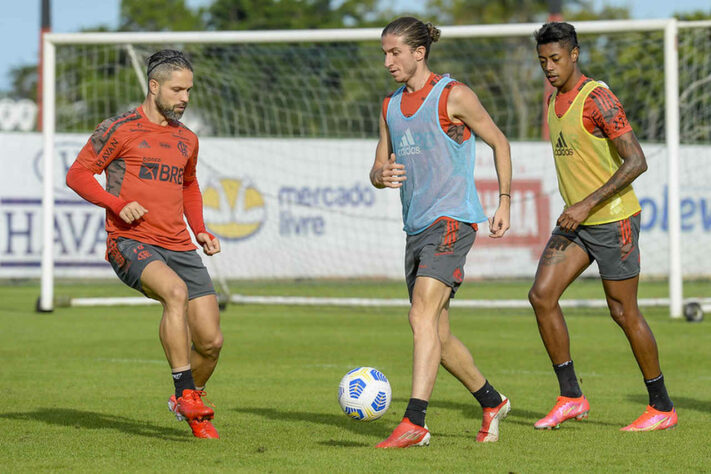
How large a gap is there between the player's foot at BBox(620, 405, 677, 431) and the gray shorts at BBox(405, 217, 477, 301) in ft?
4.83

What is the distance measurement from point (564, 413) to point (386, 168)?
1884 millimetres

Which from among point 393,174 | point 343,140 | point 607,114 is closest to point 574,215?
point 607,114

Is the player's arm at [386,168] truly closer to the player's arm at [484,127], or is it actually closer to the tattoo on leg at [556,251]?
the player's arm at [484,127]

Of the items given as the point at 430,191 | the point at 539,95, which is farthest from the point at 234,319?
the point at 430,191

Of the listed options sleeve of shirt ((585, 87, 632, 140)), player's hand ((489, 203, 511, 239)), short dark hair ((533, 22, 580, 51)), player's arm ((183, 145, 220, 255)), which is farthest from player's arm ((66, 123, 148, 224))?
sleeve of shirt ((585, 87, 632, 140))

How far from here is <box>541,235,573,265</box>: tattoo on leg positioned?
268 inches

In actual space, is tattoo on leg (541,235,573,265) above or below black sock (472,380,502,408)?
above

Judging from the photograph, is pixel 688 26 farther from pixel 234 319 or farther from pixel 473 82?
pixel 234 319

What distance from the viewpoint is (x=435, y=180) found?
6.06 m

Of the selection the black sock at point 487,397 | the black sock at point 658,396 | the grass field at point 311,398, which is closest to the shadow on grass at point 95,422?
the grass field at point 311,398

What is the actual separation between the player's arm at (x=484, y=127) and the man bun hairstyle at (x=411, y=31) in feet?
1.04

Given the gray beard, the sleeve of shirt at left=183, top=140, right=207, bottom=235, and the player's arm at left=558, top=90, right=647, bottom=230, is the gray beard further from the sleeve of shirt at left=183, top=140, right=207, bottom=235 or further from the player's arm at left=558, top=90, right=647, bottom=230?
the player's arm at left=558, top=90, right=647, bottom=230

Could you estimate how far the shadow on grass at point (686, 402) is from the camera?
297 inches

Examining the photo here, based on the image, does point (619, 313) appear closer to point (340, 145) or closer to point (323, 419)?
point (323, 419)
